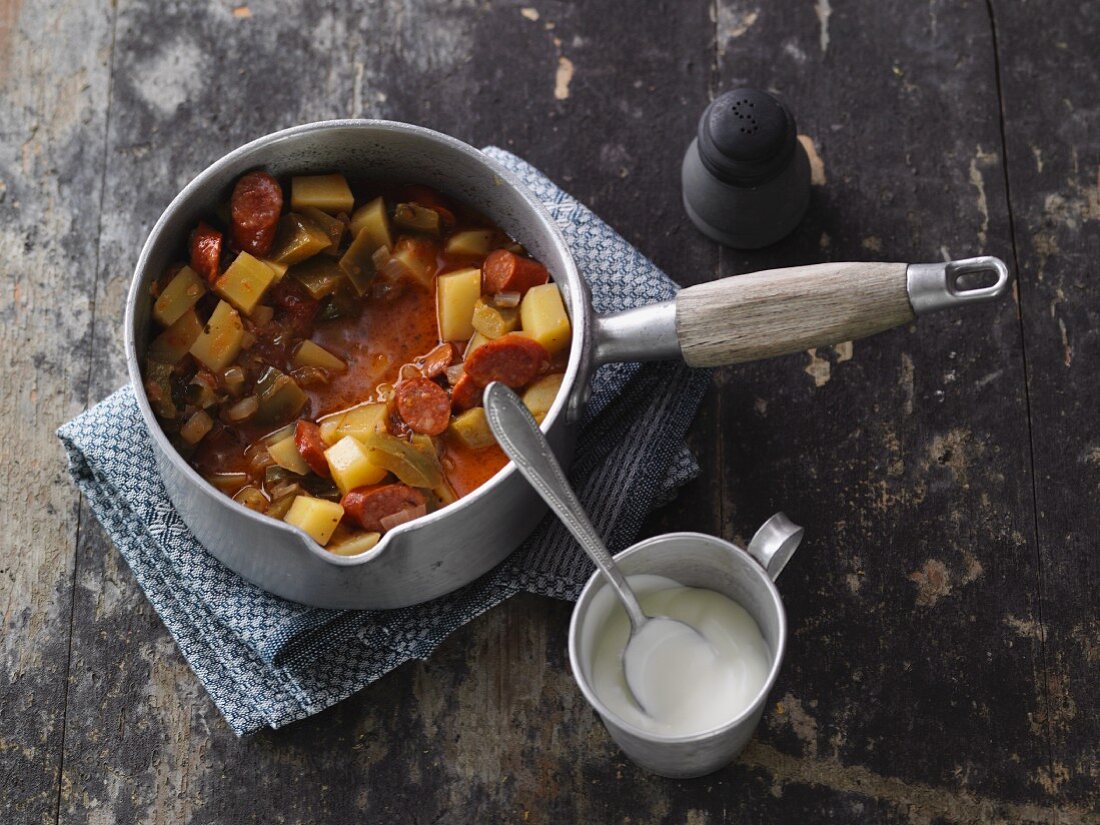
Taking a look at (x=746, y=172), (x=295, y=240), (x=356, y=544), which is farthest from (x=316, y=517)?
(x=746, y=172)

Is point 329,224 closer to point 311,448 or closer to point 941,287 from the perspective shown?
point 311,448

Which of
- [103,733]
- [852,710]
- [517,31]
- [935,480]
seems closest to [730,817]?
[852,710]

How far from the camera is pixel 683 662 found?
5.96ft

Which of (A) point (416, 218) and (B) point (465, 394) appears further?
(A) point (416, 218)

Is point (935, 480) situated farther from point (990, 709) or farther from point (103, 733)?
point (103, 733)

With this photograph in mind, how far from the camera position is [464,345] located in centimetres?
193

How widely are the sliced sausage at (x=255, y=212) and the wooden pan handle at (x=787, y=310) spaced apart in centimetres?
60

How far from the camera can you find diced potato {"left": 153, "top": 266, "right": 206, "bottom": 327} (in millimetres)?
1861

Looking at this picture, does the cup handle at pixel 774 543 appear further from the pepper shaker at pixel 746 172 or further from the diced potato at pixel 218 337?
the diced potato at pixel 218 337

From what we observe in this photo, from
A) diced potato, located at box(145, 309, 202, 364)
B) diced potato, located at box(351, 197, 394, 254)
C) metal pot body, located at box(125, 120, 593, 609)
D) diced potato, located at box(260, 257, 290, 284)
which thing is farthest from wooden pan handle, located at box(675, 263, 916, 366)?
diced potato, located at box(145, 309, 202, 364)

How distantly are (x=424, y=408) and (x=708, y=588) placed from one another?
1.59 ft

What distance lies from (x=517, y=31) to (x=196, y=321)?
830 mm

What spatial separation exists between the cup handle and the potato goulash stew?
350mm

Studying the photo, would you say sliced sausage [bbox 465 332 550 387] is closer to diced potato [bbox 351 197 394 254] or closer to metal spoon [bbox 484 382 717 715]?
metal spoon [bbox 484 382 717 715]
